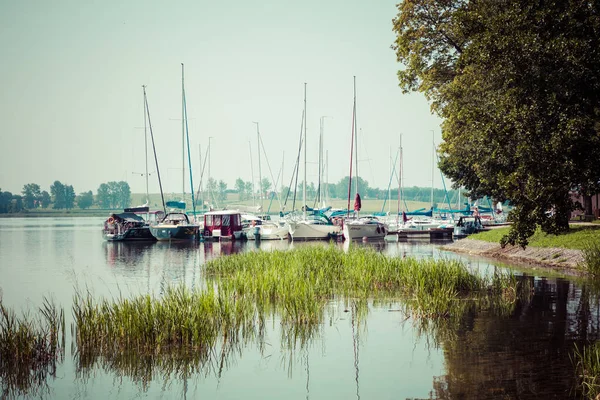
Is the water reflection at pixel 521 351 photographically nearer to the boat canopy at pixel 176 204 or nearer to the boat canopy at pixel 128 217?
the boat canopy at pixel 128 217

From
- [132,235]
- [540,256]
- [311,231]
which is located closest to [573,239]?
[540,256]

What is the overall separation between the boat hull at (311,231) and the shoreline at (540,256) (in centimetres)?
2897

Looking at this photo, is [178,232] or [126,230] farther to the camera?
[126,230]

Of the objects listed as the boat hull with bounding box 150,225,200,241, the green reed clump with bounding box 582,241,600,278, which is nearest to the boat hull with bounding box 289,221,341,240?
the boat hull with bounding box 150,225,200,241

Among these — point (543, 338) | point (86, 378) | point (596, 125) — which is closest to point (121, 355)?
point (86, 378)

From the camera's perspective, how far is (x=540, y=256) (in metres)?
37.9

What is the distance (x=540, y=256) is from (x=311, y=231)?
4116 cm

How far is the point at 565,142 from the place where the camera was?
18.9 meters

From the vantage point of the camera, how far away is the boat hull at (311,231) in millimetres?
76875

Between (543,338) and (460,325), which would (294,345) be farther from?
(543,338)

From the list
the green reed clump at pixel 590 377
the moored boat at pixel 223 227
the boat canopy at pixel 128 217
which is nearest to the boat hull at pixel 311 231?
the moored boat at pixel 223 227

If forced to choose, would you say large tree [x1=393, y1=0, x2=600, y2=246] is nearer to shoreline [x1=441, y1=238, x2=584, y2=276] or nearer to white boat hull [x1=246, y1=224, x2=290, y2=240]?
shoreline [x1=441, y1=238, x2=584, y2=276]

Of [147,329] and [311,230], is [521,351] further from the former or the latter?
[311,230]

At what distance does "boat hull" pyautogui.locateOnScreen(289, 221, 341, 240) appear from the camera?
76.9 metres
